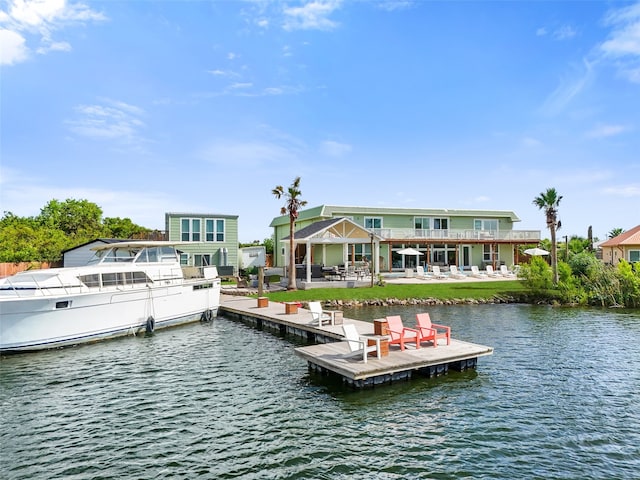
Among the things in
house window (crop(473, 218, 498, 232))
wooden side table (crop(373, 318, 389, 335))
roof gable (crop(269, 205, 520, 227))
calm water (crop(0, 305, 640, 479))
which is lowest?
calm water (crop(0, 305, 640, 479))

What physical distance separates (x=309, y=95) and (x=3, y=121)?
1752cm

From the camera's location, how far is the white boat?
46.7 feet

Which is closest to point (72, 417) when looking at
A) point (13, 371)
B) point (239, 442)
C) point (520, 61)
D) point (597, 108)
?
point (239, 442)

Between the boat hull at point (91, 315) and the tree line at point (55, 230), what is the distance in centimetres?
1635

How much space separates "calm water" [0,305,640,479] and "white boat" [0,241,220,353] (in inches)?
35.5

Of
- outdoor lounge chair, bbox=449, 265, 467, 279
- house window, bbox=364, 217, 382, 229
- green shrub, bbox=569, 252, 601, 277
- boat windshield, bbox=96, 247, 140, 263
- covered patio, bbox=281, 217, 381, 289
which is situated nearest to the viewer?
boat windshield, bbox=96, 247, 140, 263

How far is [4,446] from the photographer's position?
7777 millimetres

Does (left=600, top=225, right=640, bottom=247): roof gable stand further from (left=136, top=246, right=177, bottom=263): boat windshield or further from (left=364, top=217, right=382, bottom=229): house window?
(left=136, top=246, right=177, bottom=263): boat windshield

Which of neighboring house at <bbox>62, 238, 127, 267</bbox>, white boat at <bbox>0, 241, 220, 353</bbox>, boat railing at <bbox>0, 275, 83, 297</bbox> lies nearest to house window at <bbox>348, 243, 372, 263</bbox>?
white boat at <bbox>0, 241, 220, 353</bbox>

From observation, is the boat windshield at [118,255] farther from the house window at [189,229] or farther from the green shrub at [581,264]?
the green shrub at [581,264]

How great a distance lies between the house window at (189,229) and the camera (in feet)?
110

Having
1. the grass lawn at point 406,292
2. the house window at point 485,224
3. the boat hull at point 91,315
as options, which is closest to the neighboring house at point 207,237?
the grass lawn at point 406,292

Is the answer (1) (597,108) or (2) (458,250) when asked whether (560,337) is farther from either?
(2) (458,250)

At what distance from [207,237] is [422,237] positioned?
1920 cm
